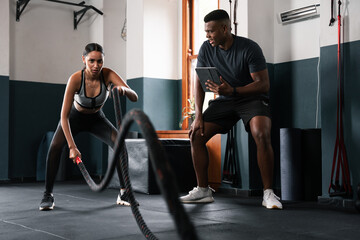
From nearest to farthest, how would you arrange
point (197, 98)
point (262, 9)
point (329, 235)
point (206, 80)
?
point (329, 235), point (206, 80), point (197, 98), point (262, 9)

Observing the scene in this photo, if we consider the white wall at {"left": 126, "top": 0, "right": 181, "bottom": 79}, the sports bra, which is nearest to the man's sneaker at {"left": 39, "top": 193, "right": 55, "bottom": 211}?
the sports bra

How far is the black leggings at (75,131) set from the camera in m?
3.24

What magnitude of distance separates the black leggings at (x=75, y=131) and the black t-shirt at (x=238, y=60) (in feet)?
3.03

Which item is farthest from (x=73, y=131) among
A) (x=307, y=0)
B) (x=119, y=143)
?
(x=307, y=0)

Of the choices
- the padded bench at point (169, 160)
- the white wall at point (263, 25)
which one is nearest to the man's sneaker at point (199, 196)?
the padded bench at point (169, 160)

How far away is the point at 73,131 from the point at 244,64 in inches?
53.5

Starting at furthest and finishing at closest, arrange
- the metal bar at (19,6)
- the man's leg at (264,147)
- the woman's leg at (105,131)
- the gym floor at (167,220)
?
the metal bar at (19,6), the woman's leg at (105,131), the man's leg at (264,147), the gym floor at (167,220)

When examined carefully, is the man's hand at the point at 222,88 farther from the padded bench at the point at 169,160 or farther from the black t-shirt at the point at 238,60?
the padded bench at the point at 169,160

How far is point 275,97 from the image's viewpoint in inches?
166

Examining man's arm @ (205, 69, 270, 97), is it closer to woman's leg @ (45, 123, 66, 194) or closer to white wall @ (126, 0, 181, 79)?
woman's leg @ (45, 123, 66, 194)

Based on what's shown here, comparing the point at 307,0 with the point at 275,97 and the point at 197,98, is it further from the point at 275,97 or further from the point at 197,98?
the point at 197,98

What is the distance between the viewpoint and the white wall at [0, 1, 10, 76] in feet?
17.7

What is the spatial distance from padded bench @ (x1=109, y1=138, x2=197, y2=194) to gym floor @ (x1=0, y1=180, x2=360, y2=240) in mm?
383

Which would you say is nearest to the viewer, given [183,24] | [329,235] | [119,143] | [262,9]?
[119,143]
